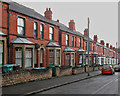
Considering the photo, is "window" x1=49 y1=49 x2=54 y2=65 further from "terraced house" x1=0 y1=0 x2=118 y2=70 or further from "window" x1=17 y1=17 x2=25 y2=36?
"window" x1=17 y1=17 x2=25 y2=36

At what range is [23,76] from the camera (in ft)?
47.4

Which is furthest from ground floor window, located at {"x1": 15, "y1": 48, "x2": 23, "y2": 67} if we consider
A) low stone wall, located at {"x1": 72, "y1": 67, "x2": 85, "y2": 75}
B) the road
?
low stone wall, located at {"x1": 72, "y1": 67, "x2": 85, "y2": 75}

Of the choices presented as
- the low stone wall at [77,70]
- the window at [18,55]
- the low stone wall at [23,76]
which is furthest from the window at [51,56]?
the window at [18,55]

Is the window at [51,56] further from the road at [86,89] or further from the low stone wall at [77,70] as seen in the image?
the road at [86,89]

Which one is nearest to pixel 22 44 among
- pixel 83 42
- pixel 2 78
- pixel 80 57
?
pixel 2 78

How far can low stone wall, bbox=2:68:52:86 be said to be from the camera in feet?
41.5

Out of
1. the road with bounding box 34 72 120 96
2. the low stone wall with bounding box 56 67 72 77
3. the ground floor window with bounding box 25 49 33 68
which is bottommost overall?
the road with bounding box 34 72 120 96

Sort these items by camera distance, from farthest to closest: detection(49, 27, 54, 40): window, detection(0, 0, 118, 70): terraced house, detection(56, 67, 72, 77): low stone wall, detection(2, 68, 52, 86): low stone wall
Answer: detection(49, 27, 54, 40): window
detection(56, 67, 72, 77): low stone wall
detection(0, 0, 118, 70): terraced house
detection(2, 68, 52, 86): low stone wall

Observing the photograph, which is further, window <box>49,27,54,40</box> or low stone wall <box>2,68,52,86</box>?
window <box>49,27,54,40</box>

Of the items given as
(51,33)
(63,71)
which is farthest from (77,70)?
(51,33)

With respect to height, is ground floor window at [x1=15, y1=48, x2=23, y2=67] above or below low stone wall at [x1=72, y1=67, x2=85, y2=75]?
above

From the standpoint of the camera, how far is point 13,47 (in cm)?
1678

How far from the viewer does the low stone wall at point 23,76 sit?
41.5 feet

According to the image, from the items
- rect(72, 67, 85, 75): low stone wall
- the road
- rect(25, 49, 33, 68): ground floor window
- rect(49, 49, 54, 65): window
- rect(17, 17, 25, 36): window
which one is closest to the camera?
the road
